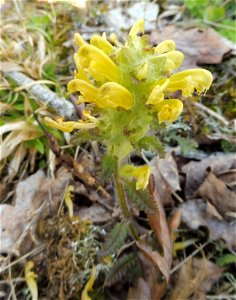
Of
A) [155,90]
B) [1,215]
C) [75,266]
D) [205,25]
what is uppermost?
[155,90]

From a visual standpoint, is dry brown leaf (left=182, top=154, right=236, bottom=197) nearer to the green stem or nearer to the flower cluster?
the green stem

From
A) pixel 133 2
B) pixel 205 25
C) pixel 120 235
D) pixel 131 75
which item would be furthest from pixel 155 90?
pixel 133 2

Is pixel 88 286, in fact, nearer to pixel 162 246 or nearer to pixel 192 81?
pixel 162 246

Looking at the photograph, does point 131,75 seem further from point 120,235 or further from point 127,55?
point 120,235

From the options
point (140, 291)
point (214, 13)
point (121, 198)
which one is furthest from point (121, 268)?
point (214, 13)

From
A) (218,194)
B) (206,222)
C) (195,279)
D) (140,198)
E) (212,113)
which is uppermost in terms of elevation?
(140,198)

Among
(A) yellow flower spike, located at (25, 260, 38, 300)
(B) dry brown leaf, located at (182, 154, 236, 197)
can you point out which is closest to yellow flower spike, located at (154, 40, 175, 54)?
(B) dry brown leaf, located at (182, 154, 236, 197)

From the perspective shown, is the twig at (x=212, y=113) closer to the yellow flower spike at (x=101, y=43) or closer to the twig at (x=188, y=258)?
the twig at (x=188, y=258)
